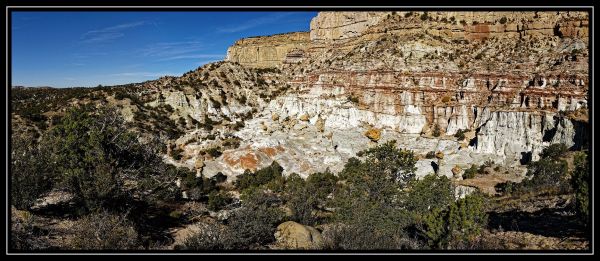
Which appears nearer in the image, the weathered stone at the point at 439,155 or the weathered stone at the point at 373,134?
the weathered stone at the point at 439,155

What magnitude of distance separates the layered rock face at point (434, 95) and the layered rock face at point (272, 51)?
828 centimetres

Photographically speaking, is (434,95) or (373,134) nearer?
(373,134)

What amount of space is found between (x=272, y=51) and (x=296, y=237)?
174ft

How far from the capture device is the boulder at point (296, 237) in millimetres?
14133

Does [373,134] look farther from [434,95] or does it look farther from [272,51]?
[272,51]

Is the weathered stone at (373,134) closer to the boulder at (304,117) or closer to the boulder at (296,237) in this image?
the boulder at (304,117)

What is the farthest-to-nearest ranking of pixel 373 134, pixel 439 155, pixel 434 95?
pixel 434 95, pixel 373 134, pixel 439 155

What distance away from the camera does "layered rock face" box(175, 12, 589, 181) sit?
35688mm

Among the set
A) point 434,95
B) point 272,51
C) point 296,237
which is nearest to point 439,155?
point 434,95

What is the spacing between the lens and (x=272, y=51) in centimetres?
6500

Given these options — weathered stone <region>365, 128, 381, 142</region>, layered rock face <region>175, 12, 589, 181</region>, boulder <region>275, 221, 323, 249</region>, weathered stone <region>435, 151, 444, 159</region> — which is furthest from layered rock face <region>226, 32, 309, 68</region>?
boulder <region>275, 221, 323, 249</region>

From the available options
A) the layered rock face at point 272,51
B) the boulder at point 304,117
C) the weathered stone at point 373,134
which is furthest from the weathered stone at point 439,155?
the layered rock face at point 272,51

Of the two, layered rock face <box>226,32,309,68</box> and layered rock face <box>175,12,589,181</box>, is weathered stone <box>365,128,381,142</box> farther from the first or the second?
layered rock face <box>226,32,309,68</box>
